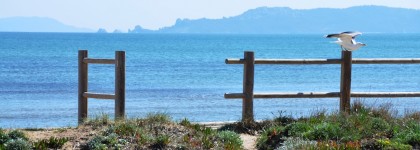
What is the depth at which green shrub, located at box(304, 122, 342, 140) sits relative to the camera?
1040 cm

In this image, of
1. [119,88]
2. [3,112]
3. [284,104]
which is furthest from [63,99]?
[119,88]

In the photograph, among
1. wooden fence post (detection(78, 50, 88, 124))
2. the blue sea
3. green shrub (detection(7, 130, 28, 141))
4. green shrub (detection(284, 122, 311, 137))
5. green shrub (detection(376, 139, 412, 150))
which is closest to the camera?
green shrub (detection(376, 139, 412, 150))

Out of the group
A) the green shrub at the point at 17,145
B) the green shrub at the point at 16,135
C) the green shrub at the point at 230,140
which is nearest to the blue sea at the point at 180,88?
the green shrub at the point at 230,140

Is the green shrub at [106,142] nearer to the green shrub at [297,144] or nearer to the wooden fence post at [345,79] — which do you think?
the green shrub at [297,144]

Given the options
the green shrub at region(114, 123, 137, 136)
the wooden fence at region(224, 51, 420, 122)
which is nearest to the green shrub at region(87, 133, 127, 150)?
the green shrub at region(114, 123, 137, 136)

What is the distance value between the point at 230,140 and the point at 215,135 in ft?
0.75

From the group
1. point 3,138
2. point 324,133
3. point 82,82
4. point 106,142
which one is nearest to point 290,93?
point 324,133

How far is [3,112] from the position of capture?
74.6ft

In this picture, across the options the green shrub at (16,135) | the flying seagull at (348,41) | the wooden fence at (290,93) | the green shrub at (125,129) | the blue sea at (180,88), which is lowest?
the blue sea at (180,88)

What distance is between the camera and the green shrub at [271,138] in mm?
10742

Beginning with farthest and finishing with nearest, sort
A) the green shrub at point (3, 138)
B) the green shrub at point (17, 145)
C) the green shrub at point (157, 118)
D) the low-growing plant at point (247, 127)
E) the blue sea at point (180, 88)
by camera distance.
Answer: the blue sea at point (180, 88) → the low-growing plant at point (247, 127) → the green shrub at point (157, 118) → the green shrub at point (3, 138) → the green shrub at point (17, 145)

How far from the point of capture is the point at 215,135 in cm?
1070

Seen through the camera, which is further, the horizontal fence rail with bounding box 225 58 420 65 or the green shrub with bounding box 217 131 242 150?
the horizontal fence rail with bounding box 225 58 420 65

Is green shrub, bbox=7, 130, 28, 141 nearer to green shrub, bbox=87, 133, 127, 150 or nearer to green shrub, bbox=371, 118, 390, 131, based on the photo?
green shrub, bbox=87, 133, 127, 150
